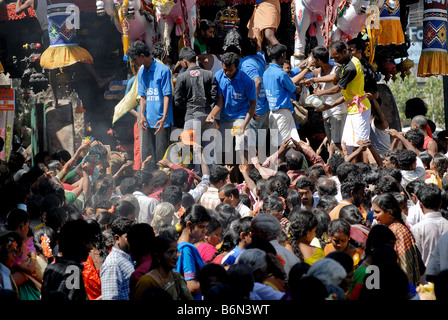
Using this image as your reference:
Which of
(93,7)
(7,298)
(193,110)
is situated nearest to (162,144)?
(193,110)

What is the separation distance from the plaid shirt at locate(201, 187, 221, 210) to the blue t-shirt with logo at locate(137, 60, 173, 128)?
89.0 inches

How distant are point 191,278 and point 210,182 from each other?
3.36 m

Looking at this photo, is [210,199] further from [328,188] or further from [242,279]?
[242,279]

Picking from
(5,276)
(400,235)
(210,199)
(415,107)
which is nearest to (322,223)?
(400,235)

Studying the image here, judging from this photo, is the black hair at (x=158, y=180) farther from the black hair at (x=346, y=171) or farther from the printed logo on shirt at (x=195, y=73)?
the black hair at (x=346, y=171)

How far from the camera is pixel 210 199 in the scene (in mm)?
7781

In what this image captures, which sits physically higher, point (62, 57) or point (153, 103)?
point (62, 57)

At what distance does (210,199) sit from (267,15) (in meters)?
4.60

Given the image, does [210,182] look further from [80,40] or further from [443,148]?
[80,40]

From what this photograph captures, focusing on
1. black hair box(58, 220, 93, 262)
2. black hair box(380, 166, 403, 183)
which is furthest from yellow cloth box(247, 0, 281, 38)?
black hair box(58, 220, 93, 262)

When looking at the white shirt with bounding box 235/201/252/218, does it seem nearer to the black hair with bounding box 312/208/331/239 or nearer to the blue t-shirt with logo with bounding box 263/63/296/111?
the black hair with bounding box 312/208/331/239

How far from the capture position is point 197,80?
9594 millimetres

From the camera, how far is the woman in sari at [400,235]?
218 inches

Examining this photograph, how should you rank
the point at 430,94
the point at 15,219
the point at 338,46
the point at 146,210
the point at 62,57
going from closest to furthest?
1. the point at 15,219
2. the point at 146,210
3. the point at 338,46
4. the point at 62,57
5. the point at 430,94
